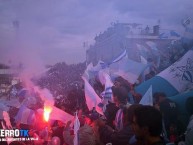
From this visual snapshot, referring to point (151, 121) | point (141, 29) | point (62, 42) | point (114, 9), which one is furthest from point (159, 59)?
point (151, 121)

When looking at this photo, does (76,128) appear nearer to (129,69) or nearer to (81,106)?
(81,106)

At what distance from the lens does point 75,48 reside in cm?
463

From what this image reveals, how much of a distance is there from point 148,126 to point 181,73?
2406 millimetres

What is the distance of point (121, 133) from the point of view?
11.4 ft

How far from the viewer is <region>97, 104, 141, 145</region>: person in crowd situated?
9.14ft

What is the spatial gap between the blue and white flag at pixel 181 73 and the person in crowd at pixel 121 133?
3.84 feet

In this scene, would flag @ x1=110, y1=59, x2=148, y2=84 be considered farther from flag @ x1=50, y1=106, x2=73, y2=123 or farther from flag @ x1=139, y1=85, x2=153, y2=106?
flag @ x1=50, y1=106, x2=73, y2=123

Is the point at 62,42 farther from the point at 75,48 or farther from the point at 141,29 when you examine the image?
the point at 141,29

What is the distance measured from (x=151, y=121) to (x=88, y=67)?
232cm

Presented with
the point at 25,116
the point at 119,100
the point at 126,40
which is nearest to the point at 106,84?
the point at 119,100

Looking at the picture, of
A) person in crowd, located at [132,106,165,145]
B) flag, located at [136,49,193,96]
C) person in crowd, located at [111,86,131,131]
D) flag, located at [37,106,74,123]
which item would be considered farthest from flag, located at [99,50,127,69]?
person in crowd, located at [132,106,165,145]

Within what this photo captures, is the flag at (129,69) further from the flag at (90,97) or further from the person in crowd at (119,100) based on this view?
the flag at (90,97)

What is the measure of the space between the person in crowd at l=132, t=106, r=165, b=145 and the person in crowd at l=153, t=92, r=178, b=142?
6.63 ft

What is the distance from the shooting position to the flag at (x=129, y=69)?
4619mm
